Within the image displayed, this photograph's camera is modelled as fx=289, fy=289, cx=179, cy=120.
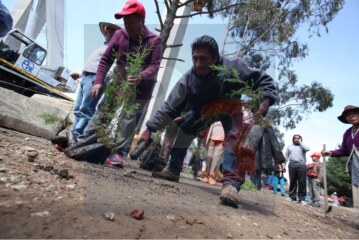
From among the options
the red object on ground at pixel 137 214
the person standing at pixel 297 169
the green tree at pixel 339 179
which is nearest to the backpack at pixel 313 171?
the person standing at pixel 297 169

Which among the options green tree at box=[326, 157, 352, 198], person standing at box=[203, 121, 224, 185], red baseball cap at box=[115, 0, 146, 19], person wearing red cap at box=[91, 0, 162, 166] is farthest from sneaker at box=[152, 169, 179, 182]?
green tree at box=[326, 157, 352, 198]

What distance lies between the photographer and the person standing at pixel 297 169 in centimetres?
614

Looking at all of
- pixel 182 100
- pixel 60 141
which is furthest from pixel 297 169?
pixel 60 141

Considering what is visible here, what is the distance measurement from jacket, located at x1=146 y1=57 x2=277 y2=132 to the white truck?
646 cm

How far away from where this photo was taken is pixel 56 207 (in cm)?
121

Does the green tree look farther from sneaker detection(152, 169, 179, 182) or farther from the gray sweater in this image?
sneaker detection(152, 169, 179, 182)

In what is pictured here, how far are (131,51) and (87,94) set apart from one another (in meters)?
0.79

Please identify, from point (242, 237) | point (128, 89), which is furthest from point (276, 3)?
point (242, 237)

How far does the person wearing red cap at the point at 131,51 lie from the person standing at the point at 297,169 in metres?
4.47

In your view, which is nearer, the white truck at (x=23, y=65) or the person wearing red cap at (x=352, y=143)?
the person wearing red cap at (x=352, y=143)

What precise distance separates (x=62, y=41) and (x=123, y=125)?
58.6ft

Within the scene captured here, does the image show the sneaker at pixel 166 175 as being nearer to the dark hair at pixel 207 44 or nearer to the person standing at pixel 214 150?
the dark hair at pixel 207 44

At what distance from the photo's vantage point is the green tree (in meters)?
26.0

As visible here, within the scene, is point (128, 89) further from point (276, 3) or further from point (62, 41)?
point (62, 41)
